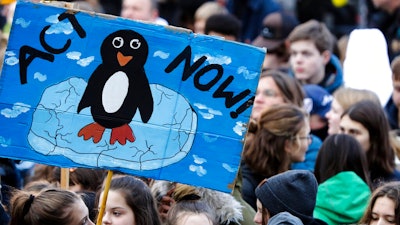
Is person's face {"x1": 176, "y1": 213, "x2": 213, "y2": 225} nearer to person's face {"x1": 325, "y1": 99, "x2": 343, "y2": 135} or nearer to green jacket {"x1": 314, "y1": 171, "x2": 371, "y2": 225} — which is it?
green jacket {"x1": 314, "y1": 171, "x2": 371, "y2": 225}

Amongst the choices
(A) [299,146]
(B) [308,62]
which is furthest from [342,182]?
(B) [308,62]

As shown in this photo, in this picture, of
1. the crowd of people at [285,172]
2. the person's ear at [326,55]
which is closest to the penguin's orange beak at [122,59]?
the crowd of people at [285,172]

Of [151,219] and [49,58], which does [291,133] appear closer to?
[151,219]

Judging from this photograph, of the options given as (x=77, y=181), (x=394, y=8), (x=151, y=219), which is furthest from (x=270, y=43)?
(x=151, y=219)

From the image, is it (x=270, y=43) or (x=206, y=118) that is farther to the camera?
(x=270, y=43)

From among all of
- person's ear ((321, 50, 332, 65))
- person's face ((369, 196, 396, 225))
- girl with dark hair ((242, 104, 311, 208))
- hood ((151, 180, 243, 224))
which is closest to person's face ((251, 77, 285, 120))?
girl with dark hair ((242, 104, 311, 208))

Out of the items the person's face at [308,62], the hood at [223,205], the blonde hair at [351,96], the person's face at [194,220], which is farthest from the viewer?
the person's face at [308,62]

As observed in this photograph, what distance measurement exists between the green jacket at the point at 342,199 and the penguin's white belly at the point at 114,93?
190 cm

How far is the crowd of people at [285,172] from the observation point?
20.9 ft

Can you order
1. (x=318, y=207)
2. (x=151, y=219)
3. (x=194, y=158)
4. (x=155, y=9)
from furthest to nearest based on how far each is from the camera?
(x=155, y=9) → (x=318, y=207) → (x=151, y=219) → (x=194, y=158)

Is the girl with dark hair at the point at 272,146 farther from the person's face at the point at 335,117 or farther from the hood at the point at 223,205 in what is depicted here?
the person's face at the point at 335,117

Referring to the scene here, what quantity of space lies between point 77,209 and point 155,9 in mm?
6834

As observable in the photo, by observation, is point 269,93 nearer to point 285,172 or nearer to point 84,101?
point 285,172

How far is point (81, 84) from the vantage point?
19.1ft
